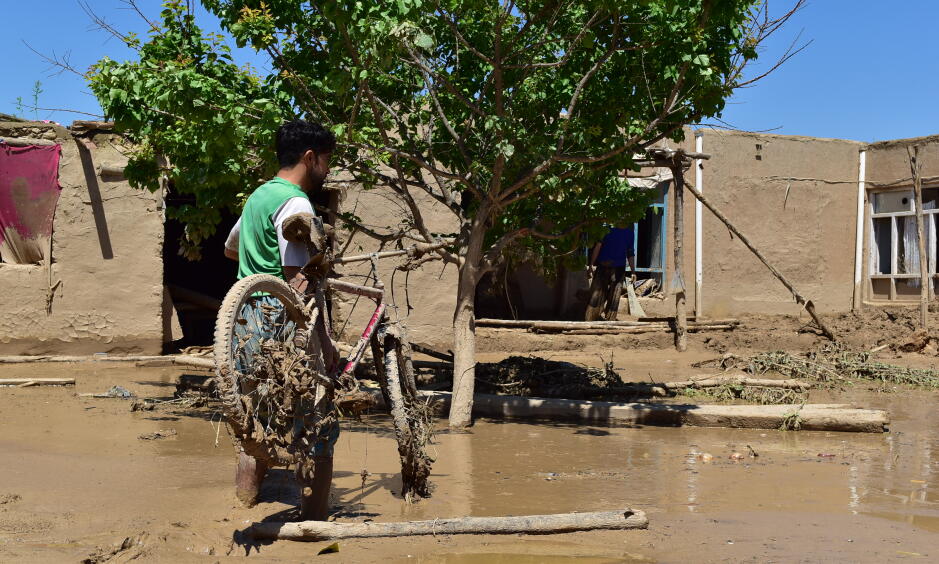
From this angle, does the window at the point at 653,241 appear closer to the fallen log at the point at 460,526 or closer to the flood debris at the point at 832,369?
the flood debris at the point at 832,369

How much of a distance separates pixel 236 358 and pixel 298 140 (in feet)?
3.35

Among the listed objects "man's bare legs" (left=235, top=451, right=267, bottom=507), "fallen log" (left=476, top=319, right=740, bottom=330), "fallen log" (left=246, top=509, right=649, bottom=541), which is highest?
"fallen log" (left=476, top=319, right=740, bottom=330)

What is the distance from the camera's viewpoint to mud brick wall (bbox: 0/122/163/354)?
9.98 metres

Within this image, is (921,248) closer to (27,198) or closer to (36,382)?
(36,382)

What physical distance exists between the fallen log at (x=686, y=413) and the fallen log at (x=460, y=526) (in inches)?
120

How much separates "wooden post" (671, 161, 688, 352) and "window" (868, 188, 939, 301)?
18.9 ft

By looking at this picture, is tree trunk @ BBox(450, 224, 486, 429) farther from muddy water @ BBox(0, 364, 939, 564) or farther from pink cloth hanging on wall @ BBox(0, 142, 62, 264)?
pink cloth hanging on wall @ BBox(0, 142, 62, 264)

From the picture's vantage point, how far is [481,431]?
21.2 feet

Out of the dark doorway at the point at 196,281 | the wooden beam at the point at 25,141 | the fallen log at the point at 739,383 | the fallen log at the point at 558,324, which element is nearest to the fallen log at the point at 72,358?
the dark doorway at the point at 196,281

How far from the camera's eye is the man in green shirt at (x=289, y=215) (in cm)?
346


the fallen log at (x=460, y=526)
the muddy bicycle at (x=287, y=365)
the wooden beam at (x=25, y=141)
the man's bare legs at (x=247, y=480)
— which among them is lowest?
the fallen log at (x=460, y=526)

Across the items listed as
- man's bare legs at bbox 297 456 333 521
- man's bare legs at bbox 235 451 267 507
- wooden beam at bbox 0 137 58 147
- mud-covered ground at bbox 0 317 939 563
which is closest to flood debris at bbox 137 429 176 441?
mud-covered ground at bbox 0 317 939 563

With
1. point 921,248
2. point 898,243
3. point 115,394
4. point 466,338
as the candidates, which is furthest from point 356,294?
point 898,243

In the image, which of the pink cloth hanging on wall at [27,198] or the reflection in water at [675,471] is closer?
the reflection in water at [675,471]
